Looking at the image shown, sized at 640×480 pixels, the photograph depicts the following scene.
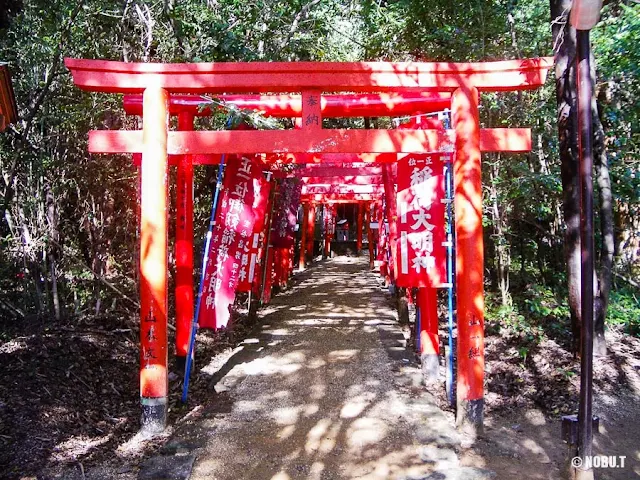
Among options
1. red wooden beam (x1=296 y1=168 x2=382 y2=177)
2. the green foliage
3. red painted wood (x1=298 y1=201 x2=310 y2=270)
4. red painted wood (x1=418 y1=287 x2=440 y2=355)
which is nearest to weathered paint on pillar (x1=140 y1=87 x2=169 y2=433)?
red painted wood (x1=418 y1=287 x2=440 y2=355)

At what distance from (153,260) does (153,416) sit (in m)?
1.39

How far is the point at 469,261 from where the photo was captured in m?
4.67

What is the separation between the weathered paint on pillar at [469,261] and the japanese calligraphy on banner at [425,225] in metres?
0.31

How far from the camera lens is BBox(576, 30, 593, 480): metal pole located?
3561mm

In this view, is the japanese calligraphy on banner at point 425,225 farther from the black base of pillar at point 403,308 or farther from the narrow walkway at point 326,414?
the black base of pillar at point 403,308

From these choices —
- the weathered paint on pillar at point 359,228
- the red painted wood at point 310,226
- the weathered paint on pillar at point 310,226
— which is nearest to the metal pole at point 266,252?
the red painted wood at point 310,226

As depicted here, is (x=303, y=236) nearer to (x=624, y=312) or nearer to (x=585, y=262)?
(x=624, y=312)

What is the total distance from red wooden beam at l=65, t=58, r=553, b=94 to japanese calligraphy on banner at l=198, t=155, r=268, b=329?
1210mm

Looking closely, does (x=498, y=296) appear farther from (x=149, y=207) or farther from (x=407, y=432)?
(x=149, y=207)

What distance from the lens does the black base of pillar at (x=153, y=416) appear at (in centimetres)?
453

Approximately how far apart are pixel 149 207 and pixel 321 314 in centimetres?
556

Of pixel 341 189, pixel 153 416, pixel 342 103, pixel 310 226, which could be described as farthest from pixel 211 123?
pixel 310 226

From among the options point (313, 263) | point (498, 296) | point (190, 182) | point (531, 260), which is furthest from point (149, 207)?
point (313, 263)

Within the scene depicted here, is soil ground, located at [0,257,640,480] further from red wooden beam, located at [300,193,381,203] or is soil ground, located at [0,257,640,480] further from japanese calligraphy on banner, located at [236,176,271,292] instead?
red wooden beam, located at [300,193,381,203]
